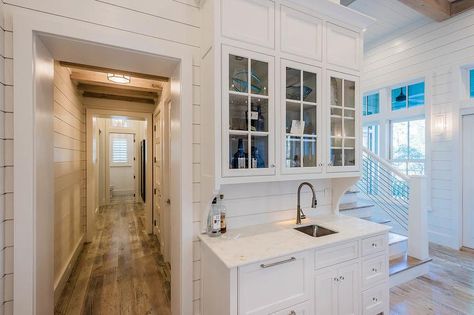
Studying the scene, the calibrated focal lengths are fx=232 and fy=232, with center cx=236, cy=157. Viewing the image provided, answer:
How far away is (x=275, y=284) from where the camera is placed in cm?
146

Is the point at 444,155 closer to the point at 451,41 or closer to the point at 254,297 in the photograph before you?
the point at 451,41

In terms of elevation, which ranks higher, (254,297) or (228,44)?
(228,44)

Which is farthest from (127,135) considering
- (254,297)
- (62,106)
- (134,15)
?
(254,297)

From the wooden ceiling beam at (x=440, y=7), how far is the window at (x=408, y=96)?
1003 mm

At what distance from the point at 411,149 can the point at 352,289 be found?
354 cm

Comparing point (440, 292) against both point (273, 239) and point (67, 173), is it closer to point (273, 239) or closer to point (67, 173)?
point (273, 239)

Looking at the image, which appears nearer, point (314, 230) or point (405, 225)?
point (314, 230)

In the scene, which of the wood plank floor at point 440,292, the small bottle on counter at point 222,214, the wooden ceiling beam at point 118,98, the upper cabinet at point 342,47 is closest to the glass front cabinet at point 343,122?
the upper cabinet at point 342,47

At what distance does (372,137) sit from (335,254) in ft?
13.2

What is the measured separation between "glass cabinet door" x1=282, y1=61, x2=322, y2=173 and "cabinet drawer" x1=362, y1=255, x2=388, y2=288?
86 cm

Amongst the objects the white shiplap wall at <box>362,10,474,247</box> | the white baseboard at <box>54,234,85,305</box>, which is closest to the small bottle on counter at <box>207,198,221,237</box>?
the white baseboard at <box>54,234,85,305</box>

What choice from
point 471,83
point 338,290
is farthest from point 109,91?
point 471,83

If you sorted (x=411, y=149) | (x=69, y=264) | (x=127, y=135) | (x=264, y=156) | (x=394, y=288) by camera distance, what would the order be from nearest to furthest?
(x=264, y=156) → (x=394, y=288) → (x=69, y=264) → (x=411, y=149) → (x=127, y=135)

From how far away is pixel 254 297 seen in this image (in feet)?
4.58
